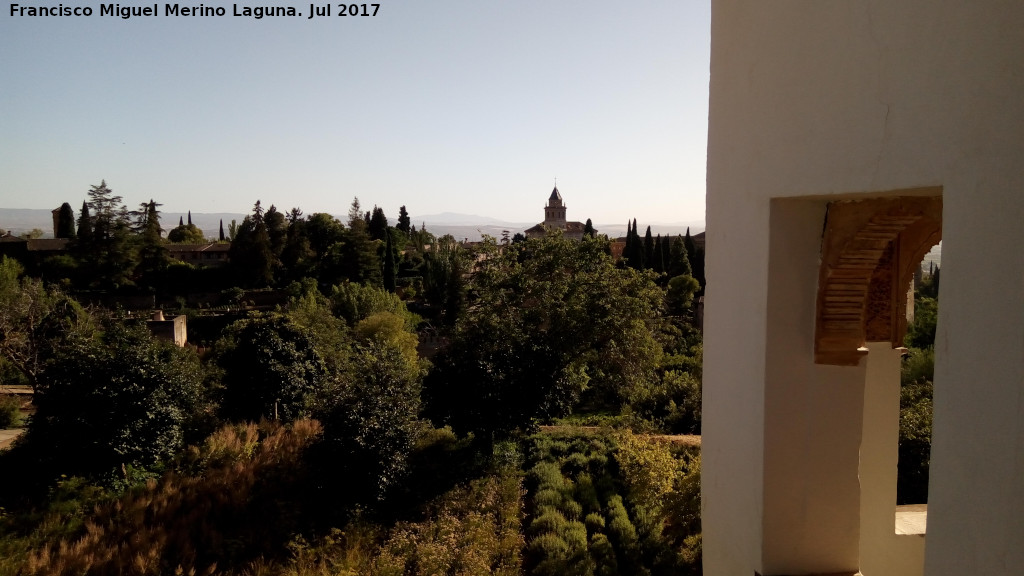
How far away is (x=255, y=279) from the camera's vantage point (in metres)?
38.0

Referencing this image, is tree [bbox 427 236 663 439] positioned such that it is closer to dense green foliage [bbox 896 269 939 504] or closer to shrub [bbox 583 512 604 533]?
shrub [bbox 583 512 604 533]

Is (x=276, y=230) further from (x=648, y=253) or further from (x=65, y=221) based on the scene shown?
(x=648, y=253)

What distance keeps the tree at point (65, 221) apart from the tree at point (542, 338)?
4416cm

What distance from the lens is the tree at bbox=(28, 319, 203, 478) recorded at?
8805mm

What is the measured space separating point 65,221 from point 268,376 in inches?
1790

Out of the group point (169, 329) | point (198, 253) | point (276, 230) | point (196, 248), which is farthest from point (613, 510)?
point (196, 248)

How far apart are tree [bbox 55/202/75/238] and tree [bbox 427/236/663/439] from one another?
44164mm

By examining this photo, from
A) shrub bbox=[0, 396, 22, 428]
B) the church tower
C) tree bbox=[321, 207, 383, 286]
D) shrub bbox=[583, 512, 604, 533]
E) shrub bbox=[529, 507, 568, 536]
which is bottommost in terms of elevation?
shrub bbox=[583, 512, 604, 533]

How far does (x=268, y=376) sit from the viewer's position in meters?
11.9

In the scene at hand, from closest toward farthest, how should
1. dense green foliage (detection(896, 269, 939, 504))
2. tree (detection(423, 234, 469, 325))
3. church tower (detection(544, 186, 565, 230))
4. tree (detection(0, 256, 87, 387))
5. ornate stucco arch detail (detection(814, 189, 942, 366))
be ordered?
1. ornate stucco arch detail (detection(814, 189, 942, 366))
2. dense green foliage (detection(896, 269, 939, 504))
3. tree (detection(0, 256, 87, 387))
4. tree (detection(423, 234, 469, 325))
5. church tower (detection(544, 186, 565, 230))

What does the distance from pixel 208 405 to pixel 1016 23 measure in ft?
41.4

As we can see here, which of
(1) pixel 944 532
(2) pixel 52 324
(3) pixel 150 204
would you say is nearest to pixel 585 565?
(1) pixel 944 532

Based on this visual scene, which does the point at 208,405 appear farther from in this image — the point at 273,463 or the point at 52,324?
the point at 52,324

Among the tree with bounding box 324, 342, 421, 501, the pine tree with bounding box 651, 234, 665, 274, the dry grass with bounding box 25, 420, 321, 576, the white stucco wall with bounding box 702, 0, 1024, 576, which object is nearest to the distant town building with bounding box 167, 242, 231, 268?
the pine tree with bounding box 651, 234, 665, 274
